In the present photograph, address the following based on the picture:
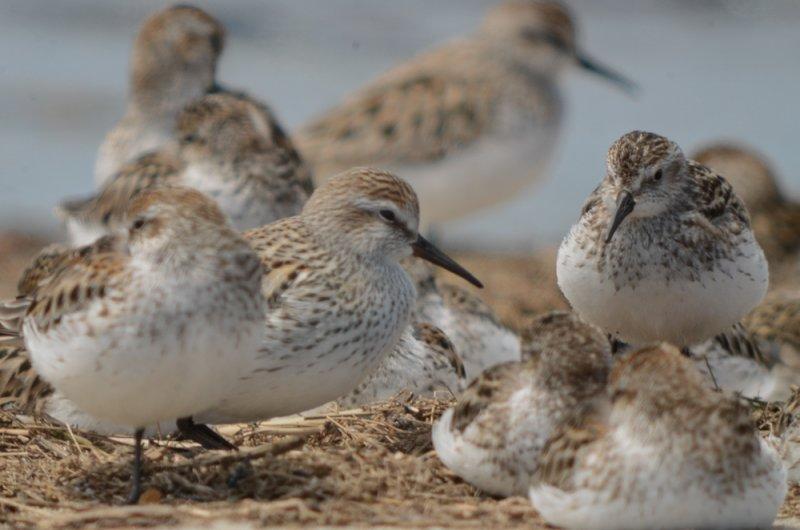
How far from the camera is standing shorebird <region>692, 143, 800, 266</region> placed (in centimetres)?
1377

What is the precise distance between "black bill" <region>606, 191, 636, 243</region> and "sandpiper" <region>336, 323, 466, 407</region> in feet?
4.32

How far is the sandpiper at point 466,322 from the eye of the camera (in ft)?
30.9

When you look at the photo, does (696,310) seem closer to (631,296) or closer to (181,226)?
(631,296)

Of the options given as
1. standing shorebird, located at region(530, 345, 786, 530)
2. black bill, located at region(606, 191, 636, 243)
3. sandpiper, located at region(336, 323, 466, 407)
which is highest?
black bill, located at region(606, 191, 636, 243)

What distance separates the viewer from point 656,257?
7.16 m

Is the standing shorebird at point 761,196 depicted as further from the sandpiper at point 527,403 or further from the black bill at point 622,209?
the sandpiper at point 527,403

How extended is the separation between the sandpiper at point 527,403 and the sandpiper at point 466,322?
3.29 meters

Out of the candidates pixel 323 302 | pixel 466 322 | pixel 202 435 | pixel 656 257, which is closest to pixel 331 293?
pixel 323 302

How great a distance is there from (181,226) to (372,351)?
126cm

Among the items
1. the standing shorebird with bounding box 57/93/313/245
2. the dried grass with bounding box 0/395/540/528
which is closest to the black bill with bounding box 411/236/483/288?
the dried grass with bounding box 0/395/540/528

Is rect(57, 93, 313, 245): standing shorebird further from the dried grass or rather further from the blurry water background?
the blurry water background

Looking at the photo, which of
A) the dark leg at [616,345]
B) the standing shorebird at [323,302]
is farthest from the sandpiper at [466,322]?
the standing shorebird at [323,302]

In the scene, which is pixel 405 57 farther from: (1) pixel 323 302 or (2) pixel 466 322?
(1) pixel 323 302

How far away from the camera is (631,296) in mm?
7164
